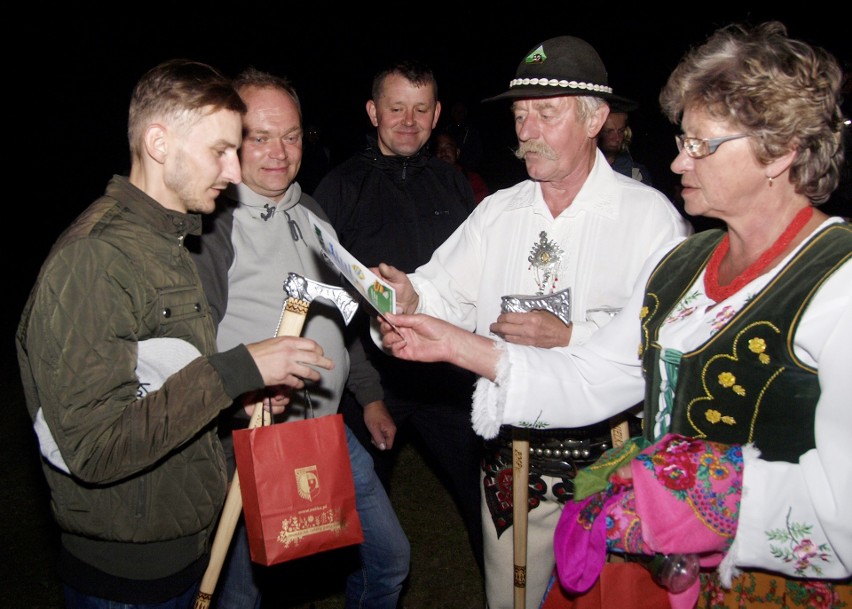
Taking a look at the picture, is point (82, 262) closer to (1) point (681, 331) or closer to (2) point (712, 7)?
(1) point (681, 331)

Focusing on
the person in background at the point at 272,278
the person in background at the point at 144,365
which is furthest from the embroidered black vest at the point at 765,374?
the person in background at the point at 272,278

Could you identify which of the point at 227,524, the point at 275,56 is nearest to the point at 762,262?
the point at 227,524

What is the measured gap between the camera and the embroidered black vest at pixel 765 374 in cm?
168

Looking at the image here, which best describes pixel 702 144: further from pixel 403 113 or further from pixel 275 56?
pixel 275 56

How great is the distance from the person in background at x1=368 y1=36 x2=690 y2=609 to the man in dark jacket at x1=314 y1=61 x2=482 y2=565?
0.70 m

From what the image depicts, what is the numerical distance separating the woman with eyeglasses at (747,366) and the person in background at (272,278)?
1.33 metres

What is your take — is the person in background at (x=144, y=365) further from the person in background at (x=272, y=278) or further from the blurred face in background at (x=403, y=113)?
the blurred face in background at (x=403, y=113)

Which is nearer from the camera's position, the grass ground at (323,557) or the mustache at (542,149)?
the mustache at (542,149)

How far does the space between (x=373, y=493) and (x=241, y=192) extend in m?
1.38

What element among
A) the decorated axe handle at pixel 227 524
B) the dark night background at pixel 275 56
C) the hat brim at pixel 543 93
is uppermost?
the dark night background at pixel 275 56

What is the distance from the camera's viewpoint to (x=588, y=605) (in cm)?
193

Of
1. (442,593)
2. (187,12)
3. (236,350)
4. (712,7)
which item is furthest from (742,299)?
(187,12)

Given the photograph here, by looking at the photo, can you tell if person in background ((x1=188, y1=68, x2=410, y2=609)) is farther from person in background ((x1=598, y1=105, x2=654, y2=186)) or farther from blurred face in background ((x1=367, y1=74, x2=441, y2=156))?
person in background ((x1=598, y1=105, x2=654, y2=186))

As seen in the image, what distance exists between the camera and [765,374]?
5.63 feet
